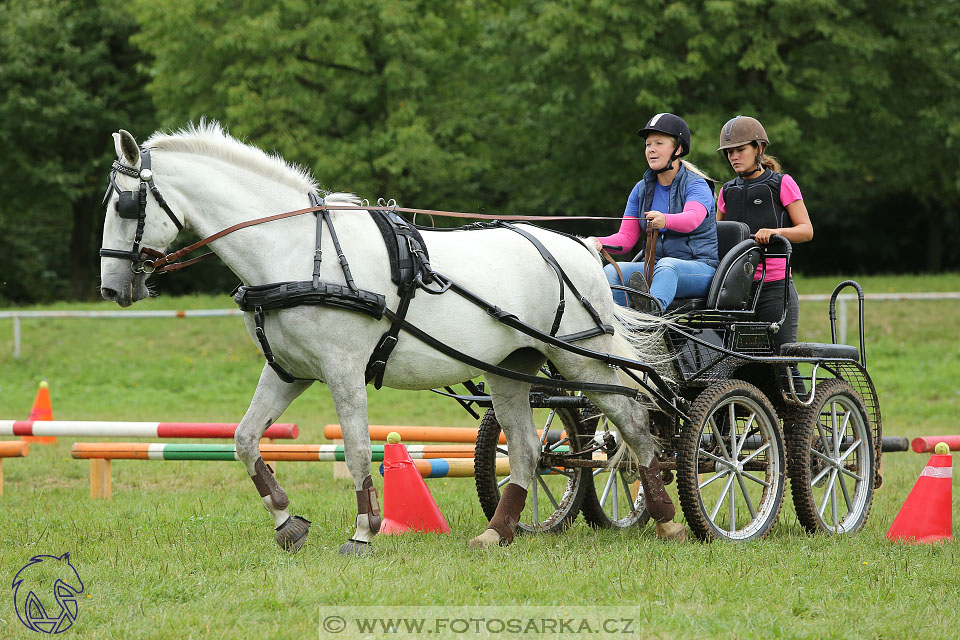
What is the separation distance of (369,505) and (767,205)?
3.30 m

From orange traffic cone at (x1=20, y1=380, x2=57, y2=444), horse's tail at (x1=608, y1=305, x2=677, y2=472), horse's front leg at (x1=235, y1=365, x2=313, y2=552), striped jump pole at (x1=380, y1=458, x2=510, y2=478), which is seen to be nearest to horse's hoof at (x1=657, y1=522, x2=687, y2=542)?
horse's tail at (x1=608, y1=305, x2=677, y2=472)

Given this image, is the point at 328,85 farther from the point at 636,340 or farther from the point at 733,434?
the point at 733,434

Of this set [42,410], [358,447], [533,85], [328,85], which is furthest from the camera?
[328,85]

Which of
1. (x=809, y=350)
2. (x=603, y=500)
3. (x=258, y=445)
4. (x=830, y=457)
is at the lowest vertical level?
(x=603, y=500)

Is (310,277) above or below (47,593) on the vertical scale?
above

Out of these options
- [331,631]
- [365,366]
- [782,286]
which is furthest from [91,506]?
[782,286]

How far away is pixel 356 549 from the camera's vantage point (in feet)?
17.3

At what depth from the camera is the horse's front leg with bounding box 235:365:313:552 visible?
539 cm

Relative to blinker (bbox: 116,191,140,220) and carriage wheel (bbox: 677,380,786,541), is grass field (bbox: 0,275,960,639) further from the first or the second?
blinker (bbox: 116,191,140,220)

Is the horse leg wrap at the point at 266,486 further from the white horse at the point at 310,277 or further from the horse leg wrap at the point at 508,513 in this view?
the horse leg wrap at the point at 508,513

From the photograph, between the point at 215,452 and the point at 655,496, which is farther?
the point at 215,452

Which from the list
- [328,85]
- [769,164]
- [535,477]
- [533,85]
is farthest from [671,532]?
[328,85]

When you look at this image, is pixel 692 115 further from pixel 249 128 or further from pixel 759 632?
pixel 759 632

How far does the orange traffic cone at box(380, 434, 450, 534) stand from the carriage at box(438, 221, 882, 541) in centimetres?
39
